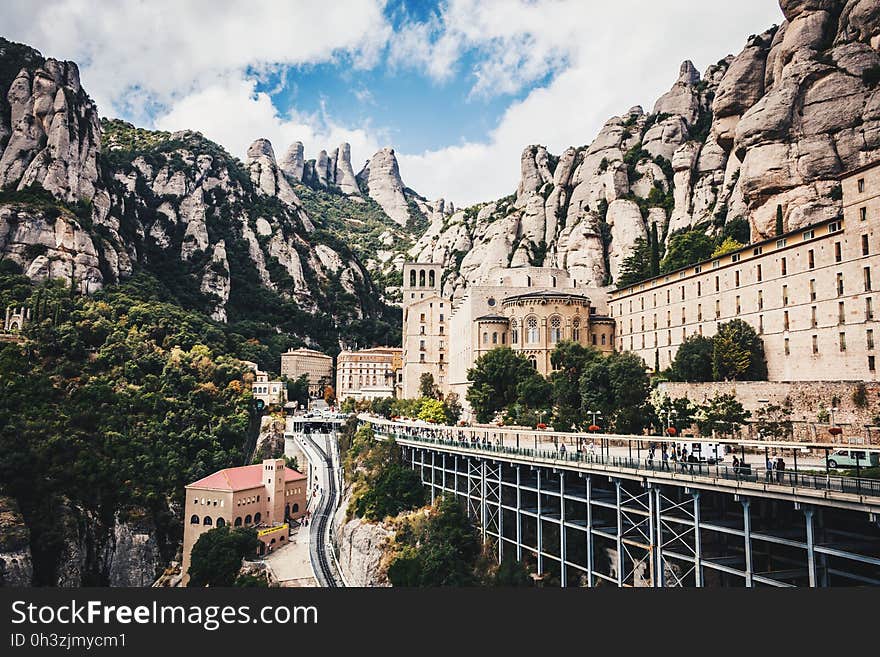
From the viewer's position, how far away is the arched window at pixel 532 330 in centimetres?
6456

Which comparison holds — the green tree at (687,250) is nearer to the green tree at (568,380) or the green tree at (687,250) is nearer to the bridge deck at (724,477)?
the green tree at (568,380)

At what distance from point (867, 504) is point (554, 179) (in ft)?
364

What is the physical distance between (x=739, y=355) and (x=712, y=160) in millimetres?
48642

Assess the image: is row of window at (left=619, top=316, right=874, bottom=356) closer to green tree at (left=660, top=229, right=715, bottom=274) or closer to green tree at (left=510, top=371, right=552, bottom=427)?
green tree at (left=660, top=229, right=715, bottom=274)

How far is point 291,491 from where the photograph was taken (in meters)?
60.7

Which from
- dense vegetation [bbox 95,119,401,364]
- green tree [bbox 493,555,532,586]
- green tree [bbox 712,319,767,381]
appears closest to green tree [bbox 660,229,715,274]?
green tree [bbox 712,319,767,381]

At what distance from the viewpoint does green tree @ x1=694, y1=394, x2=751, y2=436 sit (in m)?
40.2

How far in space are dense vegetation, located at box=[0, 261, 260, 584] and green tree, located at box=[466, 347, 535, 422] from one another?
27.3 meters

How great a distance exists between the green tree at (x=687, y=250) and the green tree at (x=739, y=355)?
2063 cm

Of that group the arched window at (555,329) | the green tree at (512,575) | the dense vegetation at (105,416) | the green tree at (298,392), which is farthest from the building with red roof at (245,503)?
the green tree at (298,392)

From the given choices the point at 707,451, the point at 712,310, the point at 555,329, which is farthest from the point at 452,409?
the point at 707,451

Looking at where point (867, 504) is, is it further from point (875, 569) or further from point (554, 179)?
point (554, 179)

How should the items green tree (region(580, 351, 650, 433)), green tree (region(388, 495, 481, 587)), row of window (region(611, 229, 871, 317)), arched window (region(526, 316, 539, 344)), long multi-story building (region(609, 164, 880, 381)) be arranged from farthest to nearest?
arched window (region(526, 316, 539, 344)) < green tree (region(580, 351, 650, 433)) < row of window (region(611, 229, 871, 317)) < long multi-story building (region(609, 164, 880, 381)) < green tree (region(388, 495, 481, 587))

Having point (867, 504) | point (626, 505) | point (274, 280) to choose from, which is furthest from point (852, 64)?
point (274, 280)
